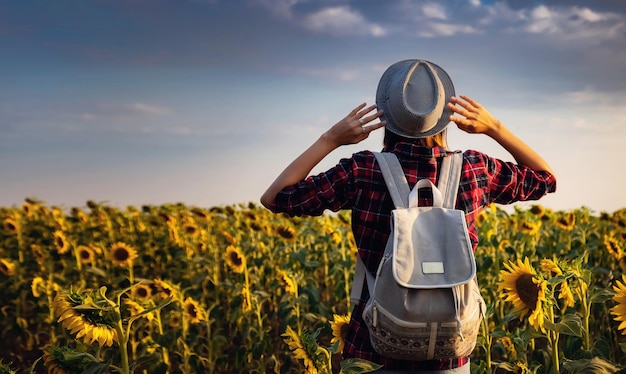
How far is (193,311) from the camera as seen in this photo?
4.61 m

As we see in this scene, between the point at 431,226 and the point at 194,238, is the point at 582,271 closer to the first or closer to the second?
→ the point at 431,226

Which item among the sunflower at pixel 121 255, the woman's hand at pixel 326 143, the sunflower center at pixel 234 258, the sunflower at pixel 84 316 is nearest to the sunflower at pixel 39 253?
the sunflower at pixel 121 255

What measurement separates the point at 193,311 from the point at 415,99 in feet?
9.24

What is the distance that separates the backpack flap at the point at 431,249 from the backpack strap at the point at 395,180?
62 millimetres

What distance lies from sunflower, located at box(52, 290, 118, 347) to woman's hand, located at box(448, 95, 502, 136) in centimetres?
140

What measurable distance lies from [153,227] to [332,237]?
8.94ft

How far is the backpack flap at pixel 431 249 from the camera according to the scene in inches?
81.6

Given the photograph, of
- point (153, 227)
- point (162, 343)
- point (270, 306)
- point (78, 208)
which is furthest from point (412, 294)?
point (78, 208)

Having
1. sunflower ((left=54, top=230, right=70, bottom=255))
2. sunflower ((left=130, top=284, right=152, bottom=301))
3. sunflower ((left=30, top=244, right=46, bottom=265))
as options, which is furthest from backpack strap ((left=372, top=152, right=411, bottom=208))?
sunflower ((left=30, top=244, right=46, bottom=265))

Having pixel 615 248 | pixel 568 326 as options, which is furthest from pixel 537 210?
pixel 568 326

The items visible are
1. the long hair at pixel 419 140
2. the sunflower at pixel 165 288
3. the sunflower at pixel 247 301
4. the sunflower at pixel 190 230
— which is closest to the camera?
the long hair at pixel 419 140

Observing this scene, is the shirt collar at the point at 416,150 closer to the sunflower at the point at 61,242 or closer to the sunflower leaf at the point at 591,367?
the sunflower leaf at the point at 591,367

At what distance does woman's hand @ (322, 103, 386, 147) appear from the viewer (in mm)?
2289

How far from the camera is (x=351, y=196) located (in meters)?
2.25
